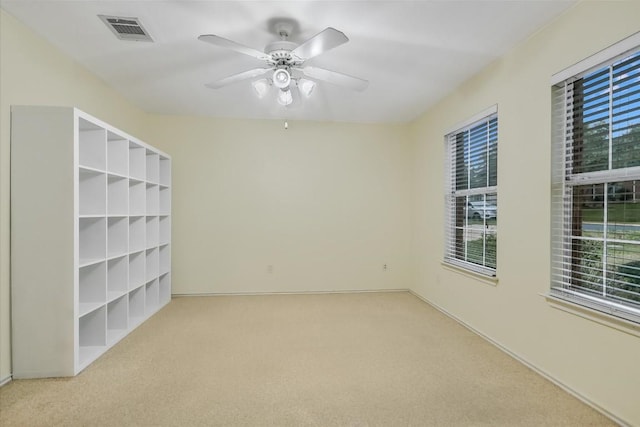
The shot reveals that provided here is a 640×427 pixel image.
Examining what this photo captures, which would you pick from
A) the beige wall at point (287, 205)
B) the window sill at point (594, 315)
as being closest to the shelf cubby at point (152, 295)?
the beige wall at point (287, 205)

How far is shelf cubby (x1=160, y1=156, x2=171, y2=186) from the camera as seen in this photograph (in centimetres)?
430

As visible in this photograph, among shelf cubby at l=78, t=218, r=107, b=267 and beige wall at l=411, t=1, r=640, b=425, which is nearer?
beige wall at l=411, t=1, r=640, b=425

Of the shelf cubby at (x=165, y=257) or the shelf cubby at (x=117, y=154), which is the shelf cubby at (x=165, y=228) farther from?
the shelf cubby at (x=117, y=154)

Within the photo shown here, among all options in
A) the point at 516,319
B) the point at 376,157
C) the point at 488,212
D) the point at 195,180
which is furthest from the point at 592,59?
the point at 195,180

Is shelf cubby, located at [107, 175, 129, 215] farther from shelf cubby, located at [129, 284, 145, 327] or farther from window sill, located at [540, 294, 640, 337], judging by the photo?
window sill, located at [540, 294, 640, 337]

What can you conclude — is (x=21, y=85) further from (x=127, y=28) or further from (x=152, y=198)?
(x=152, y=198)

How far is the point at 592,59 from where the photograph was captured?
2004mm

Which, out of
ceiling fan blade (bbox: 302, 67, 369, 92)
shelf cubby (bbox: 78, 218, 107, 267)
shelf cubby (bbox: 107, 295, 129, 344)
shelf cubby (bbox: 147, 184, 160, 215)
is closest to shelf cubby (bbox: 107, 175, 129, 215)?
shelf cubby (bbox: 78, 218, 107, 267)

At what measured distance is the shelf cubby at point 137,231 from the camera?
11.6 feet

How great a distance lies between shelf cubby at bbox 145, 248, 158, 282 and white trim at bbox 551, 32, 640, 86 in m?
4.42

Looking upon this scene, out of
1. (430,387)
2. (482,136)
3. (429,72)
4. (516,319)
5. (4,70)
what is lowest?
(430,387)

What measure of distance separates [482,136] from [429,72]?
0.87m

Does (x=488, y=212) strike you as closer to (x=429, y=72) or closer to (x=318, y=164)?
(x=429, y=72)

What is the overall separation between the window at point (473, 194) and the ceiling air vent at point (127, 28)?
310cm
